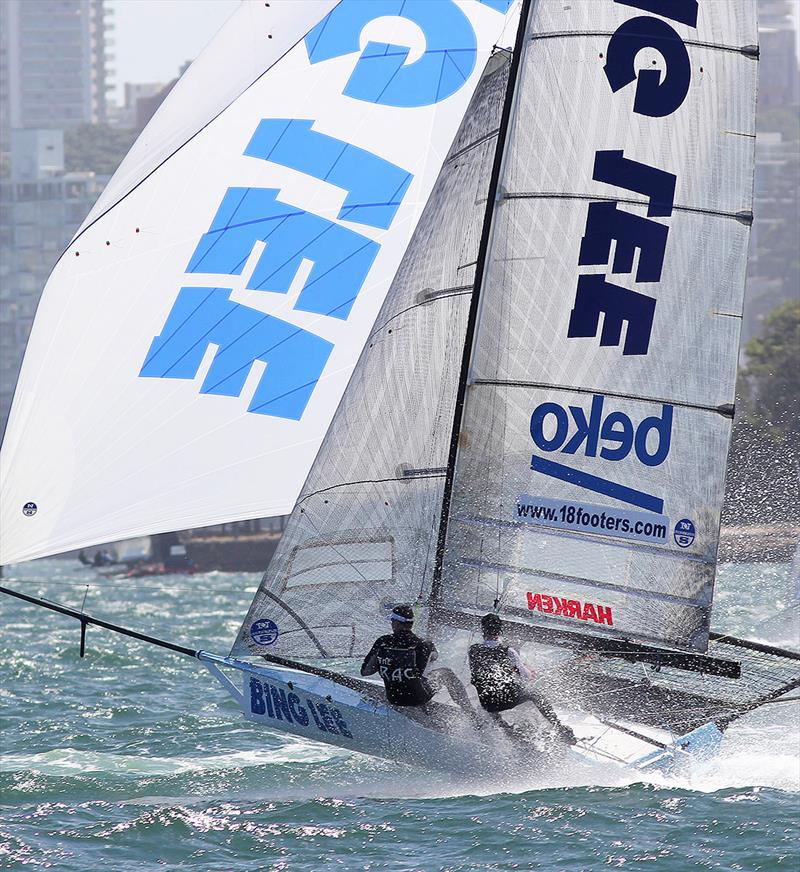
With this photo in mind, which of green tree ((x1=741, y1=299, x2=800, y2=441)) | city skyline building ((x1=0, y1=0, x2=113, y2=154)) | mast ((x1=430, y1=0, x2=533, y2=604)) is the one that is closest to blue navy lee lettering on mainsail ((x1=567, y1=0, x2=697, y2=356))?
mast ((x1=430, y1=0, x2=533, y2=604))

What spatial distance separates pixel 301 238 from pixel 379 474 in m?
1.97

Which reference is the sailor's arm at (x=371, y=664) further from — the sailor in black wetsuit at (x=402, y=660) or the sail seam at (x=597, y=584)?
the sail seam at (x=597, y=584)

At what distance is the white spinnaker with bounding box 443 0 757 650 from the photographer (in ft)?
32.3

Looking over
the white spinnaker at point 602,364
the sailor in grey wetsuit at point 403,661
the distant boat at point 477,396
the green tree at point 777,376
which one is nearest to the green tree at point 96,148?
the green tree at point 777,376

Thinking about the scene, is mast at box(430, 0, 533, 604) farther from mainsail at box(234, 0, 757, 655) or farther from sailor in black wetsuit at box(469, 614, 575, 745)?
sailor in black wetsuit at box(469, 614, 575, 745)

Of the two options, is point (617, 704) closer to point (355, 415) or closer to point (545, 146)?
point (355, 415)

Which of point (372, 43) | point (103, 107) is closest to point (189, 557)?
point (372, 43)

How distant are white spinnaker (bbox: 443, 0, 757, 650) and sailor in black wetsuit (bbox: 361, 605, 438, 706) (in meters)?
0.46

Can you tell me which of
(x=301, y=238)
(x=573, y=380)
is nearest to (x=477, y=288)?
(x=573, y=380)

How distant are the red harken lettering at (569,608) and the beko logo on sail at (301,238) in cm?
211

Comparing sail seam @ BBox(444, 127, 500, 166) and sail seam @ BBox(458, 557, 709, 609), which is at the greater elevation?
sail seam @ BBox(444, 127, 500, 166)

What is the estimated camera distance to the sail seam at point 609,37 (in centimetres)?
975

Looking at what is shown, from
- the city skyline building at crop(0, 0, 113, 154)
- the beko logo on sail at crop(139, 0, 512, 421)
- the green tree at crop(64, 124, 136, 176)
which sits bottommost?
the beko logo on sail at crop(139, 0, 512, 421)

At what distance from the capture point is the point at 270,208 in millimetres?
11328
